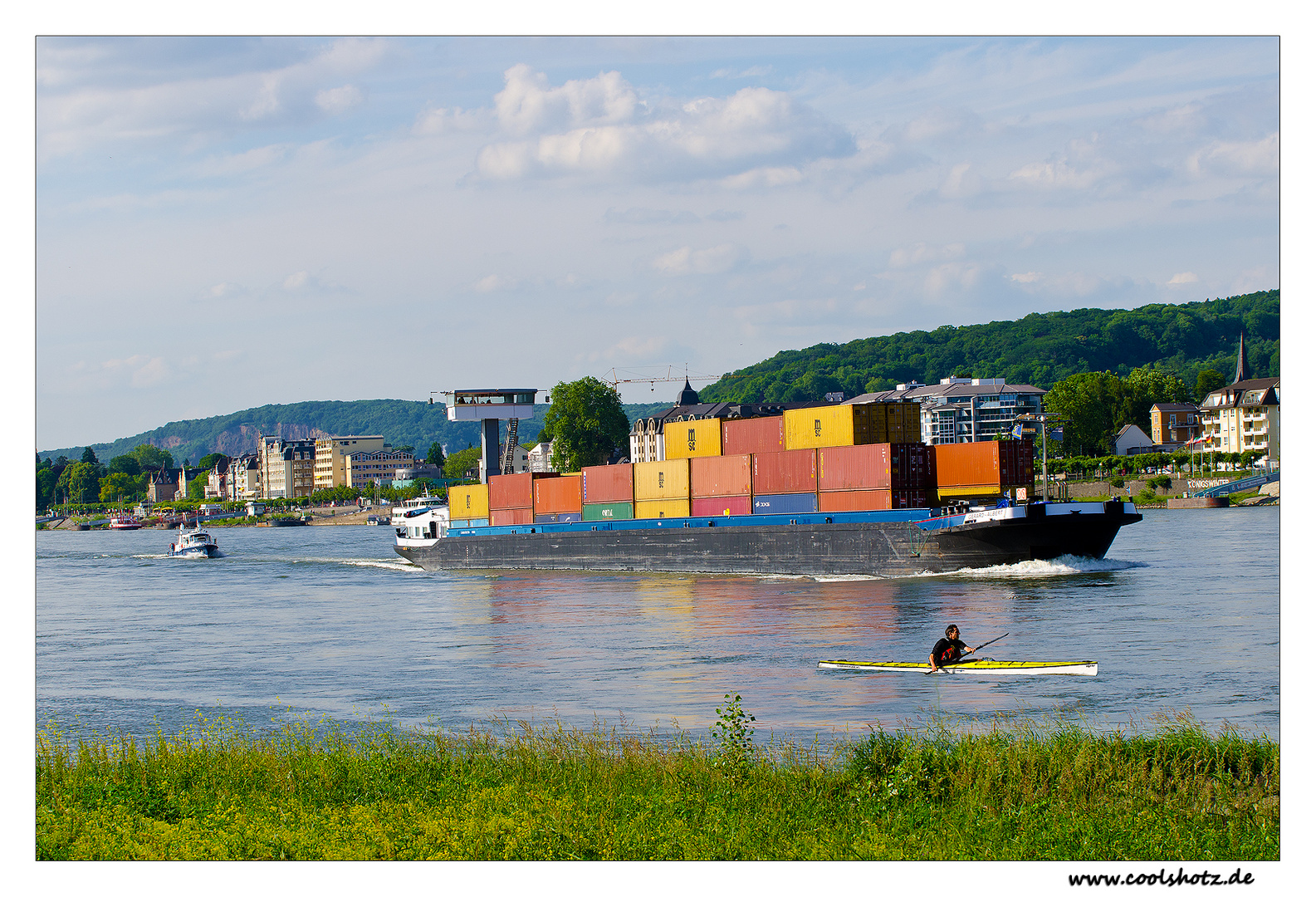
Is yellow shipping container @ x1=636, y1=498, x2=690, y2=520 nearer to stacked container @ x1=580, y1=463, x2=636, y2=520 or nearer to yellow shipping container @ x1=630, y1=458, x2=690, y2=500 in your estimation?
yellow shipping container @ x1=630, y1=458, x2=690, y2=500

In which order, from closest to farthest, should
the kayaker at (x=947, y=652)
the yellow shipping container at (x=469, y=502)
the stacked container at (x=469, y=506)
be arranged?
the kayaker at (x=947, y=652)
the stacked container at (x=469, y=506)
the yellow shipping container at (x=469, y=502)

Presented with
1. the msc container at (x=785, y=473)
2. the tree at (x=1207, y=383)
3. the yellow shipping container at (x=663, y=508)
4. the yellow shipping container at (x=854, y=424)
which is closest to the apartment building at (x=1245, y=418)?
the tree at (x=1207, y=383)

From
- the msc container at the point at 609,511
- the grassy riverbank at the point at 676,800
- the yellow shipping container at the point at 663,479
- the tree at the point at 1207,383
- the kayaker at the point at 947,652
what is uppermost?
the tree at the point at 1207,383

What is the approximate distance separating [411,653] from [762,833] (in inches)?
860

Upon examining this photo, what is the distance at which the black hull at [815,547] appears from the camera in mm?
44344

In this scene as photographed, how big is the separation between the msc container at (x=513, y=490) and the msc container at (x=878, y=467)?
2039 centimetres

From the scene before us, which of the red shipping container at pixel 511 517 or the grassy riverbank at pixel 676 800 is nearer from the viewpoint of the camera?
the grassy riverbank at pixel 676 800

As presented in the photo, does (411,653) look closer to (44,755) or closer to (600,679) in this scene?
(600,679)

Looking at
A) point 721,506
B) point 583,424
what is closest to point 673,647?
point 721,506

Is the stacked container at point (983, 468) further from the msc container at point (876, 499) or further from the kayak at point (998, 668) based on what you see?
the kayak at point (998, 668)

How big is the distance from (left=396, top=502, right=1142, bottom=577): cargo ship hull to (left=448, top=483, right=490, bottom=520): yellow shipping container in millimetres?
3537

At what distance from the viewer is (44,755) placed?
16031 millimetres

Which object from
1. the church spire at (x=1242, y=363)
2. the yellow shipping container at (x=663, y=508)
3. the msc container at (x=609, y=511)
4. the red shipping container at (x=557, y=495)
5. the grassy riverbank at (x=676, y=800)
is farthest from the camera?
the church spire at (x=1242, y=363)
